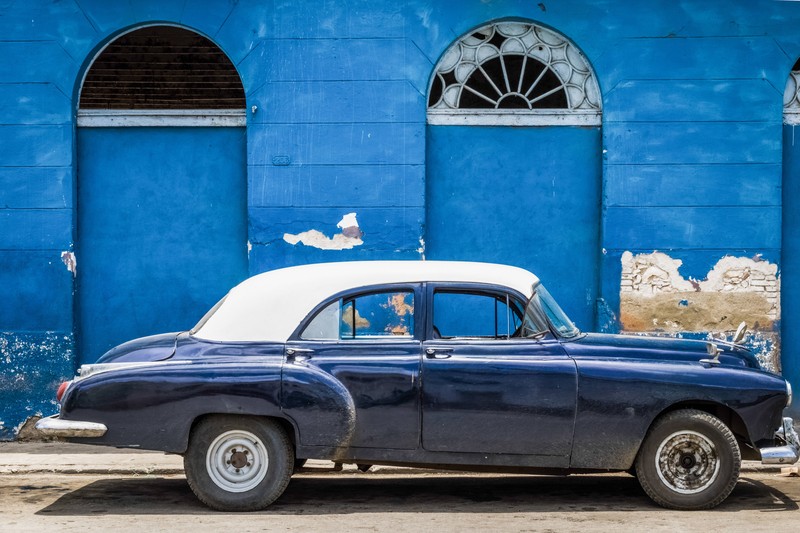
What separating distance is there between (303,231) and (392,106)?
1476 mm

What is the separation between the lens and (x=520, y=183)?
11.1 meters

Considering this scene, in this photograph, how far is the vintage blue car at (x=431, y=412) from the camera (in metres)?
7.26

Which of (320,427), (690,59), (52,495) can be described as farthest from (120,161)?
(690,59)

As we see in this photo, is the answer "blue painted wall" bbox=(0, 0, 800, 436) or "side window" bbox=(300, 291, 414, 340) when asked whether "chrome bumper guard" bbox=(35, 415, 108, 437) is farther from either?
"blue painted wall" bbox=(0, 0, 800, 436)

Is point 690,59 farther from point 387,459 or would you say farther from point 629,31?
point 387,459

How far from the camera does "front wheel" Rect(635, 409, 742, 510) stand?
7.30m

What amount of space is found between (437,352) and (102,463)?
335 cm

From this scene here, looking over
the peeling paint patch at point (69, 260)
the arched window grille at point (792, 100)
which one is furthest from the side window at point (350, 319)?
the arched window grille at point (792, 100)

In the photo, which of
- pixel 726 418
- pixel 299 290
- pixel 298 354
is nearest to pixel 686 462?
pixel 726 418

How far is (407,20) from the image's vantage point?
10.9 meters

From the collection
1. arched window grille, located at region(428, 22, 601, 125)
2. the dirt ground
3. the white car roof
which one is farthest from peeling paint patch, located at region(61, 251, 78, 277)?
arched window grille, located at region(428, 22, 601, 125)

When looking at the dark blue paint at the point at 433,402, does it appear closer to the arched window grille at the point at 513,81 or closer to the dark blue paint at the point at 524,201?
the dark blue paint at the point at 524,201

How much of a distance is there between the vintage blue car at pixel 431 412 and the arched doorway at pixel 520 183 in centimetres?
366

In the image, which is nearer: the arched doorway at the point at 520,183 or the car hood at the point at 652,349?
the car hood at the point at 652,349
